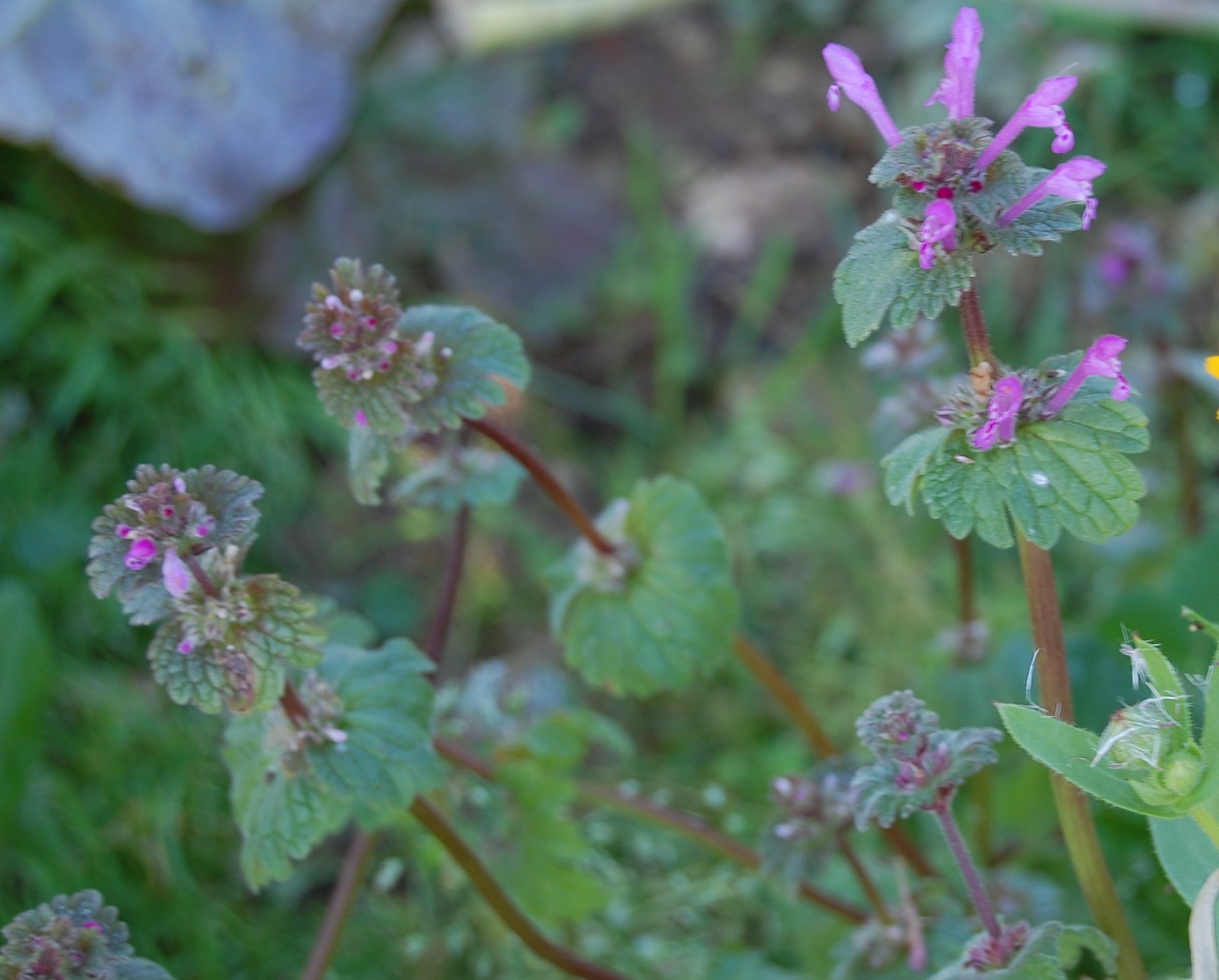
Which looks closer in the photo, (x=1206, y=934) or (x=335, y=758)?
(x=1206, y=934)

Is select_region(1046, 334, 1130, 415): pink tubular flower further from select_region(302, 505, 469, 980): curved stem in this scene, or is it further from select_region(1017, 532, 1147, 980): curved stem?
select_region(302, 505, 469, 980): curved stem

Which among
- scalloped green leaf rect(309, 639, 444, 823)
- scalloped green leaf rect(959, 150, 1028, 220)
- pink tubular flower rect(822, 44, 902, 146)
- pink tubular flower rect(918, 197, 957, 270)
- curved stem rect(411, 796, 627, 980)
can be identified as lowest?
curved stem rect(411, 796, 627, 980)

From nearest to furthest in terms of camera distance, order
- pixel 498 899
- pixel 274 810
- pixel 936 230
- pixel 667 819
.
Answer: pixel 936 230, pixel 274 810, pixel 498 899, pixel 667 819

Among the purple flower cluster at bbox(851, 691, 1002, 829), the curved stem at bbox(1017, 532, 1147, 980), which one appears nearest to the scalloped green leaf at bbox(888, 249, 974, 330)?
the curved stem at bbox(1017, 532, 1147, 980)

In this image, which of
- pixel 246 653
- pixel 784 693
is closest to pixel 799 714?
pixel 784 693

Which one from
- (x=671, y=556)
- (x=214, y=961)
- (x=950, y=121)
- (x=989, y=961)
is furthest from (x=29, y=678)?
(x=950, y=121)

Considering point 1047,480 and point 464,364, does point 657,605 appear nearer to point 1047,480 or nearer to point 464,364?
point 464,364

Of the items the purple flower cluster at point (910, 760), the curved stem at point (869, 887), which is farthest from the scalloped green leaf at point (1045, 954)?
the curved stem at point (869, 887)
